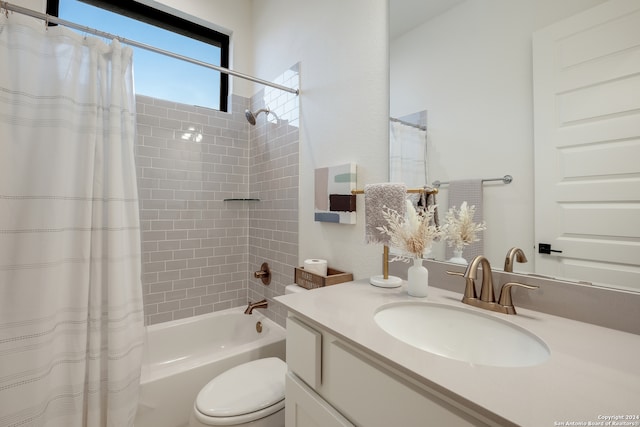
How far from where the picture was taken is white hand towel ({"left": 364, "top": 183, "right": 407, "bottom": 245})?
1.06 m

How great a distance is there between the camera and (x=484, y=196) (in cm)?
98

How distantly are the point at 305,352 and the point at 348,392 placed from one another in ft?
0.58

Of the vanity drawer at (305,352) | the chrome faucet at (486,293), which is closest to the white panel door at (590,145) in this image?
the chrome faucet at (486,293)

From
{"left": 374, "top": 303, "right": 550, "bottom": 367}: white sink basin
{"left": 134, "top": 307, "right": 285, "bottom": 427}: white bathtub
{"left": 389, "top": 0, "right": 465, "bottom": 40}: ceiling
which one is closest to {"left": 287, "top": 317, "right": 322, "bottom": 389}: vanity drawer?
{"left": 374, "top": 303, "right": 550, "bottom": 367}: white sink basin

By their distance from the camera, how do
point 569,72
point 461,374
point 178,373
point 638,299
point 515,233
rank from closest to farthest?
1. point 461,374
2. point 638,299
3. point 569,72
4. point 515,233
5. point 178,373

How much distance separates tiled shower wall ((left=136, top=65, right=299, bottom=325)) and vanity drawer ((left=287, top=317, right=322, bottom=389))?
0.96m

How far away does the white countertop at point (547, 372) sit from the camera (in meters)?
0.41

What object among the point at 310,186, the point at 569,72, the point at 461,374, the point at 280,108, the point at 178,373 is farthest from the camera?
the point at 280,108

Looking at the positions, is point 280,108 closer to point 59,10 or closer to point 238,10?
point 238,10

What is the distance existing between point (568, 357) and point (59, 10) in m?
3.12

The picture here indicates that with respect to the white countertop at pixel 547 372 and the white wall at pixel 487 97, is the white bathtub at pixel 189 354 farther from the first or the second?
the white wall at pixel 487 97

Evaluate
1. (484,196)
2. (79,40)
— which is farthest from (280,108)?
(484,196)

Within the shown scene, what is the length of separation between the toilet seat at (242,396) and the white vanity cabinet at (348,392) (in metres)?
0.28

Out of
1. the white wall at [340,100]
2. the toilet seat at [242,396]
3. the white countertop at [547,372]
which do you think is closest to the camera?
the white countertop at [547,372]
